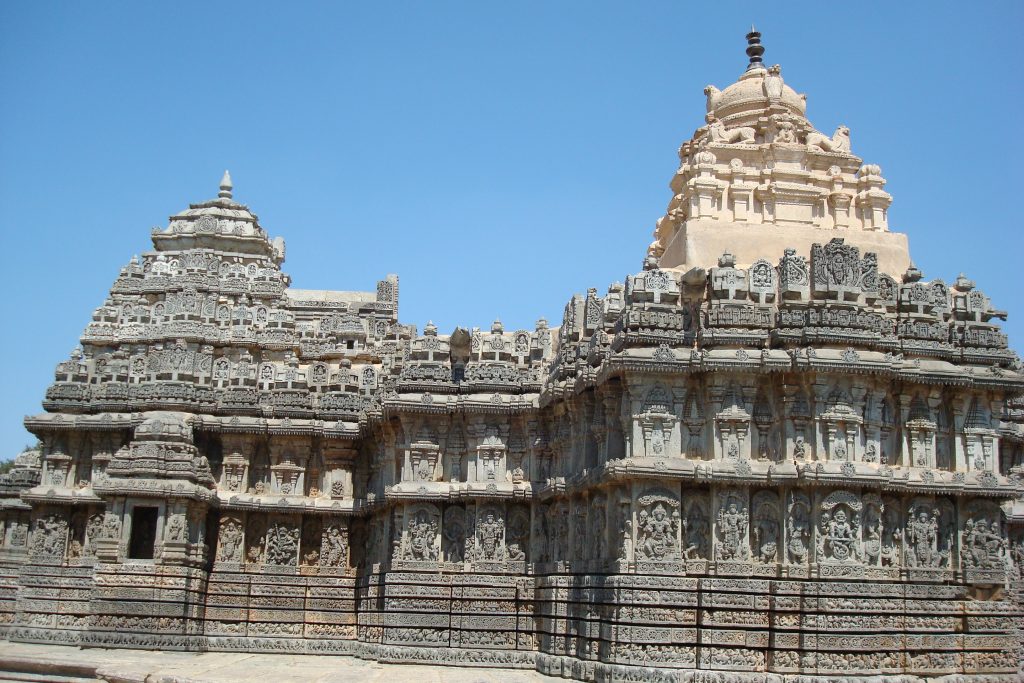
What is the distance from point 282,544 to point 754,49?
16652mm

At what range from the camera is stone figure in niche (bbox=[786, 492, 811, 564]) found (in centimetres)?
1758

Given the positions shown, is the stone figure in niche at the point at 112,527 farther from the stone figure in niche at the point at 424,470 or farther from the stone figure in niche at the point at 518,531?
the stone figure in niche at the point at 518,531

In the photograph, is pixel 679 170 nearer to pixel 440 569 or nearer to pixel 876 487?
Answer: pixel 876 487

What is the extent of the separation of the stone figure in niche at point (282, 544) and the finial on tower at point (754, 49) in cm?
1596

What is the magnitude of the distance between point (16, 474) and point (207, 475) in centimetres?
1043

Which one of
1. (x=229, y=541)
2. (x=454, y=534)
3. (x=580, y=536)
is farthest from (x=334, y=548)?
(x=580, y=536)

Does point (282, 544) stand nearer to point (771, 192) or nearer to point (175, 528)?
point (175, 528)

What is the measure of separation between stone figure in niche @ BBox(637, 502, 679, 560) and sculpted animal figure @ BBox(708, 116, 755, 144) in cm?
816

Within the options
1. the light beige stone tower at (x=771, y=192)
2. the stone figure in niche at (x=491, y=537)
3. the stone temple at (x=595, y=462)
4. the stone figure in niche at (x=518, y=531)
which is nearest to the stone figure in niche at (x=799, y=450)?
the stone temple at (x=595, y=462)

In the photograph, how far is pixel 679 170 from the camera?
23.0 metres

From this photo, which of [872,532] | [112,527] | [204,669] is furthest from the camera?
[112,527]

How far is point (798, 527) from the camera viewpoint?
17688 millimetres

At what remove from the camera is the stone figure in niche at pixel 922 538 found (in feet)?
59.2

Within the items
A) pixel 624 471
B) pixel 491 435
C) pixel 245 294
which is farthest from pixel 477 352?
pixel 245 294
